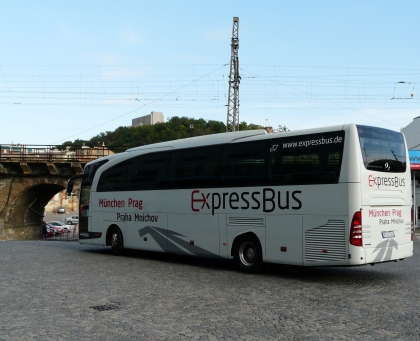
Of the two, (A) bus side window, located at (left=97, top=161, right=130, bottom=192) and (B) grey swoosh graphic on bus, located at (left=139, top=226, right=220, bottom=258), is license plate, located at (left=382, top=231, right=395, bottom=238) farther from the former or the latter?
(A) bus side window, located at (left=97, top=161, right=130, bottom=192)

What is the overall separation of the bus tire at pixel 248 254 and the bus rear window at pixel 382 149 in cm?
338

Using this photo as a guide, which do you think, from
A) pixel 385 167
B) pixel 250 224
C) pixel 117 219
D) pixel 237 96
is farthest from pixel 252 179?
pixel 237 96

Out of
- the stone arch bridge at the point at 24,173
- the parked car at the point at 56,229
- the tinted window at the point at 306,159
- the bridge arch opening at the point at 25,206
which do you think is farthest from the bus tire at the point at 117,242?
the parked car at the point at 56,229

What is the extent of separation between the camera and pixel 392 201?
12625 millimetres

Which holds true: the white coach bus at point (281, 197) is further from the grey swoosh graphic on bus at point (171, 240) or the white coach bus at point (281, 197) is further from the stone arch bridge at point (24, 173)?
the stone arch bridge at point (24, 173)

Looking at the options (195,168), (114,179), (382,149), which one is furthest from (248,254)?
(114,179)

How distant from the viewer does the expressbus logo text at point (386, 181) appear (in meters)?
12.1

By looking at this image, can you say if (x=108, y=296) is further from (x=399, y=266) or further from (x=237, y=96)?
(x=237, y=96)

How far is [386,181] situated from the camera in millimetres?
12461

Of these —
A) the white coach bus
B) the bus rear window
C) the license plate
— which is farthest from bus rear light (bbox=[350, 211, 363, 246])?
the bus rear window

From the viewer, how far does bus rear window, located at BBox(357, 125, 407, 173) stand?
12078 mm

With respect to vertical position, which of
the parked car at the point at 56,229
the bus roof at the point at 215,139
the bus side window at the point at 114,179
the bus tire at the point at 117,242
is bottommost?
the parked car at the point at 56,229

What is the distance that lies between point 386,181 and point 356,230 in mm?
1424

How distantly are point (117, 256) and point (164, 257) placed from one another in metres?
1.54
